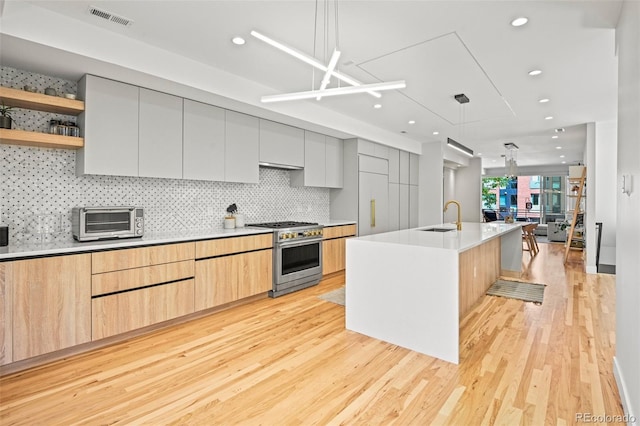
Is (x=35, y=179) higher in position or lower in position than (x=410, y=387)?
higher

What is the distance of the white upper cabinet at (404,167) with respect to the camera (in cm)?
727

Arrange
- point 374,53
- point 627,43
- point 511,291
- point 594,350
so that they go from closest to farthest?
point 627,43, point 594,350, point 374,53, point 511,291

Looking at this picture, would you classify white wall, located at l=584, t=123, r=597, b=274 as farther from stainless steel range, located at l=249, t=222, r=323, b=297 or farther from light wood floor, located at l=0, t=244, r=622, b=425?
stainless steel range, located at l=249, t=222, r=323, b=297

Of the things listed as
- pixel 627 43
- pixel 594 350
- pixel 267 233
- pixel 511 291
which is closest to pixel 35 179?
pixel 267 233

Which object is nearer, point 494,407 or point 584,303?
point 494,407

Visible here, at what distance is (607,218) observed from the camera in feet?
19.8

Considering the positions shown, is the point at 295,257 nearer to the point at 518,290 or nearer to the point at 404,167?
the point at 518,290

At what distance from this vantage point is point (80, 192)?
10.5 feet

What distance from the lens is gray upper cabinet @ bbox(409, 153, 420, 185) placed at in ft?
25.1

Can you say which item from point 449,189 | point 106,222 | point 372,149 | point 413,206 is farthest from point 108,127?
point 449,189

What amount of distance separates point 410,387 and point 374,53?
2879 mm

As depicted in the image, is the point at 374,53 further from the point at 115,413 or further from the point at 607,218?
the point at 607,218

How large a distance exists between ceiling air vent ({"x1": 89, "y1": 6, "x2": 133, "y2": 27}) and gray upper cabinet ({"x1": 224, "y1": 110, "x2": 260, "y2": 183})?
149cm

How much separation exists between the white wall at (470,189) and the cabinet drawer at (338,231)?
22.5 ft
